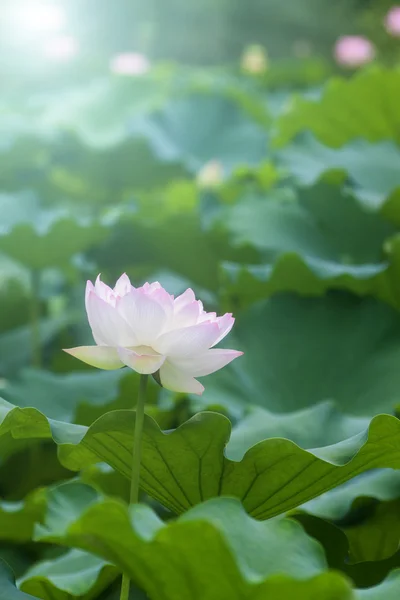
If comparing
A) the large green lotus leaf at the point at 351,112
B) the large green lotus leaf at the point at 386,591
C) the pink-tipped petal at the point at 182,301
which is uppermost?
the large green lotus leaf at the point at 351,112

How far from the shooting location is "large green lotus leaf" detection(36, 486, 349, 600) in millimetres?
499

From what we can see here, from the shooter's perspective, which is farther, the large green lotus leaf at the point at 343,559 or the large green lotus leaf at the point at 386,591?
the large green lotus leaf at the point at 343,559

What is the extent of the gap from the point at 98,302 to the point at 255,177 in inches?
50.9

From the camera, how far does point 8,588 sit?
2.29 feet

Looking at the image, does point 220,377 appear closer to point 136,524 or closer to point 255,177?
point 136,524

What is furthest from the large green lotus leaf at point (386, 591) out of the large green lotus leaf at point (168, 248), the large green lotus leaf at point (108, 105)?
the large green lotus leaf at point (108, 105)

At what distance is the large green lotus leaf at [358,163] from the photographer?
1.67m

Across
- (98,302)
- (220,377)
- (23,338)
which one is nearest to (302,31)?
(23,338)

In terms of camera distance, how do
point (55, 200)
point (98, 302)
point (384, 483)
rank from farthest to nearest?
point (55, 200)
point (384, 483)
point (98, 302)

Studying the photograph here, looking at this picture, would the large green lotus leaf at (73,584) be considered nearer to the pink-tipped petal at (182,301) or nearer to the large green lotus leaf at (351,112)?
the pink-tipped petal at (182,301)

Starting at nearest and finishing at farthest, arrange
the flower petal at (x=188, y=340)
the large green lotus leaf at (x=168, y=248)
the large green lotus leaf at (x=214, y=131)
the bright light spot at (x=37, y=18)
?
the flower petal at (x=188, y=340) < the large green lotus leaf at (x=168, y=248) < the large green lotus leaf at (x=214, y=131) < the bright light spot at (x=37, y=18)

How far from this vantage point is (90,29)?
299 inches

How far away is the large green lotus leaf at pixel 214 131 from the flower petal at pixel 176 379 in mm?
1728

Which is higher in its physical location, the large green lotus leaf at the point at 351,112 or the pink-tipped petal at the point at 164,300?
the large green lotus leaf at the point at 351,112
